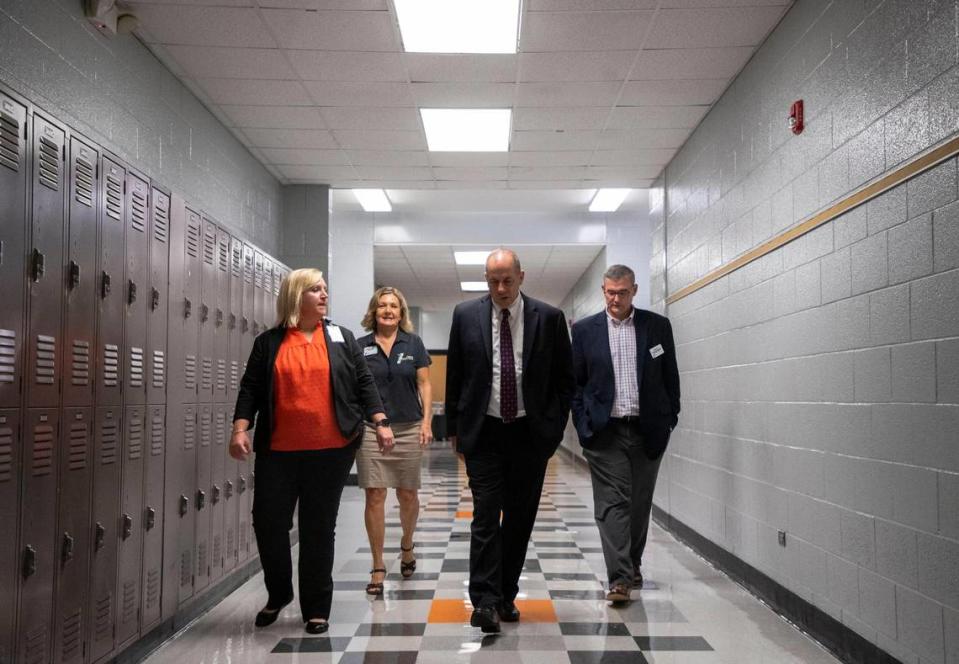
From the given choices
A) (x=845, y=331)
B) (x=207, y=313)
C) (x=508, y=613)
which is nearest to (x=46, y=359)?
(x=207, y=313)

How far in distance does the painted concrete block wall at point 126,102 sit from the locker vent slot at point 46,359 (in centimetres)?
64

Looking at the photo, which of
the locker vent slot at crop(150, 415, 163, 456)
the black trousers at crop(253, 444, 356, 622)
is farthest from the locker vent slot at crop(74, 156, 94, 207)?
the black trousers at crop(253, 444, 356, 622)

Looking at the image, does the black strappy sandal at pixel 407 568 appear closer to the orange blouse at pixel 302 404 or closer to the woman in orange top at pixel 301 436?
the woman in orange top at pixel 301 436

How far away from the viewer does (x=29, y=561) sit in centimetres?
214

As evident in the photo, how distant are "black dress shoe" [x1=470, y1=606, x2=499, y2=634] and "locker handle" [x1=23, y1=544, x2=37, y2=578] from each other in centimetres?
146

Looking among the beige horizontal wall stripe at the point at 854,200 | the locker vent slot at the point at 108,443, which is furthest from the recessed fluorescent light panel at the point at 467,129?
the locker vent slot at the point at 108,443

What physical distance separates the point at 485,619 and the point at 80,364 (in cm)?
157

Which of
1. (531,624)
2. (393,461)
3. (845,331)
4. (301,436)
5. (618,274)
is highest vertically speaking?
(618,274)

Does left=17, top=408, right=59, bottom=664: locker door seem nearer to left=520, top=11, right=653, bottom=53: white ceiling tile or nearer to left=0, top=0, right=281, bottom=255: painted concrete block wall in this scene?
left=0, top=0, right=281, bottom=255: painted concrete block wall

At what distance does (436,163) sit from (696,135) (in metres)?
1.83

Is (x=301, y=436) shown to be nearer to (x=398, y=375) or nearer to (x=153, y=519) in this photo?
(x=153, y=519)

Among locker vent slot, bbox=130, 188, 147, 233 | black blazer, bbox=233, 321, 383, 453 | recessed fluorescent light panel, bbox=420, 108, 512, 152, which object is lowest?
black blazer, bbox=233, 321, 383, 453

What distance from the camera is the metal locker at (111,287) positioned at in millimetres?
2547

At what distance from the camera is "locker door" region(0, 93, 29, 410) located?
6.60 ft
